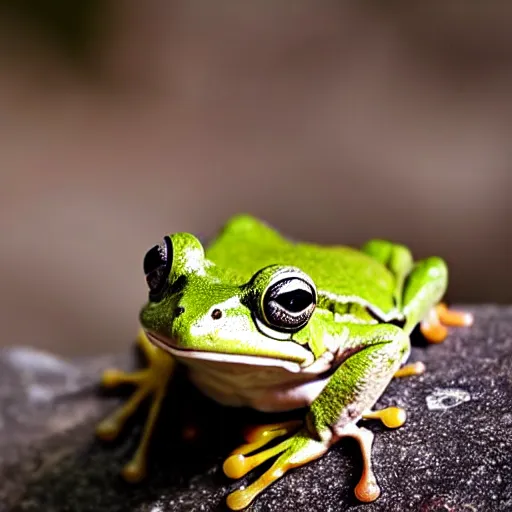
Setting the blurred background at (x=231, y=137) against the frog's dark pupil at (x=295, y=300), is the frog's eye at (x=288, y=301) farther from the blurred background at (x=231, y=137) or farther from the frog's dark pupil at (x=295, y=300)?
the blurred background at (x=231, y=137)

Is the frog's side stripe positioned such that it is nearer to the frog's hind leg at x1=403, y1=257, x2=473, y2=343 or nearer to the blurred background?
the frog's hind leg at x1=403, y1=257, x2=473, y2=343

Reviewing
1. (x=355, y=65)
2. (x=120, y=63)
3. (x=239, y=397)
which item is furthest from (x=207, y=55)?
(x=239, y=397)

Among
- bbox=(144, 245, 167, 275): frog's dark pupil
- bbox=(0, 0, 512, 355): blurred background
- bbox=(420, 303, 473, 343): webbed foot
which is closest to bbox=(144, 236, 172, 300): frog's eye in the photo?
bbox=(144, 245, 167, 275): frog's dark pupil

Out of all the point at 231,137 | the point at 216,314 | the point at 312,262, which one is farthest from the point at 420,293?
the point at 231,137

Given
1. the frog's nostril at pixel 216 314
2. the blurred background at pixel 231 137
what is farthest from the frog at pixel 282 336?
the blurred background at pixel 231 137

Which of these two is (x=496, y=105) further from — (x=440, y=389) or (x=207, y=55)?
(x=440, y=389)

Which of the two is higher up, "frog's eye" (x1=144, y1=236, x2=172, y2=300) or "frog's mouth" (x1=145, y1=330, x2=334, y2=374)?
"frog's eye" (x1=144, y1=236, x2=172, y2=300)

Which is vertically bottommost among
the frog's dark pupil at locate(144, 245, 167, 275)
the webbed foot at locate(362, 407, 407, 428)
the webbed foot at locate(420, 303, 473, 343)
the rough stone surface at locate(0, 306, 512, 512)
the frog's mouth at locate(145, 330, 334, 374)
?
the rough stone surface at locate(0, 306, 512, 512)
